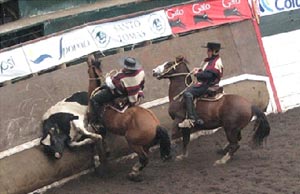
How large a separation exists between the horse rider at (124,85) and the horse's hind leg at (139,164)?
0.71 meters

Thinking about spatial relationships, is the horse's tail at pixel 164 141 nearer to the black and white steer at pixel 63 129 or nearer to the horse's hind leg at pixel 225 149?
the black and white steer at pixel 63 129

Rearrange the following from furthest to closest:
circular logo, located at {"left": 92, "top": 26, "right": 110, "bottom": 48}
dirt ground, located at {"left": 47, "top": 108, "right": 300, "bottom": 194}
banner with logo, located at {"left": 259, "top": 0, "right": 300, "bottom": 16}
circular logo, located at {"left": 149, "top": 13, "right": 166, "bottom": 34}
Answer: banner with logo, located at {"left": 259, "top": 0, "right": 300, "bottom": 16}, circular logo, located at {"left": 149, "top": 13, "right": 166, "bottom": 34}, circular logo, located at {"left": 92, "top": 26, "right": 110, "bottom": 48}, dirt ground, located at {"left": 47, "top": 108, "right": 300, "bottom": 194}

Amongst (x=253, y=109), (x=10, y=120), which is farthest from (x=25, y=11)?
(x=253, y=109)

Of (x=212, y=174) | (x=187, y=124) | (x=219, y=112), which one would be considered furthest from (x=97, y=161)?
(x=219, y=112)

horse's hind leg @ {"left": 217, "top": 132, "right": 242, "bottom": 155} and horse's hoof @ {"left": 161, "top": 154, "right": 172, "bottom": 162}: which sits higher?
horse's hoof @ {"left": 161, "top": 154, "right": 172, "bottom": 162}

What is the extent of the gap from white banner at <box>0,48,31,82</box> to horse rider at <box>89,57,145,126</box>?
136 centimetres

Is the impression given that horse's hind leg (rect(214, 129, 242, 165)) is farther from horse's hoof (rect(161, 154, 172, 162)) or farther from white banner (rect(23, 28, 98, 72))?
white banner (rect(23, 28, 98, 72))

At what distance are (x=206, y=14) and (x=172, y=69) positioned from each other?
260 cm

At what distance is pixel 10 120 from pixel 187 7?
4.50 meters

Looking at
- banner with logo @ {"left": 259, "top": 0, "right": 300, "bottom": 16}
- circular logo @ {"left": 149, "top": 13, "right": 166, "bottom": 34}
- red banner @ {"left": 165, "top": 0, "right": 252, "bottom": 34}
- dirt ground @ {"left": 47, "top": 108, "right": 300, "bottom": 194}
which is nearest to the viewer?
dirt ground @ {"left": 47, "top": 108, "right": 300, "bottom": 194}

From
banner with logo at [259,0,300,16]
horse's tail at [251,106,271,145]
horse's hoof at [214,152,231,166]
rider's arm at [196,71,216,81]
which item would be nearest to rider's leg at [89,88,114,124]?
rider's arm at [196,71,216,81]

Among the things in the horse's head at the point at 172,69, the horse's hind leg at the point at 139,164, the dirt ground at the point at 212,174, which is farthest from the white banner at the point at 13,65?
the horse's hind leg at the point at 139,164

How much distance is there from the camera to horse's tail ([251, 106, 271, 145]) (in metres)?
11.4

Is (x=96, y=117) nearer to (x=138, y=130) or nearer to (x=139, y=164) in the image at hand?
(x=138, y=130)
